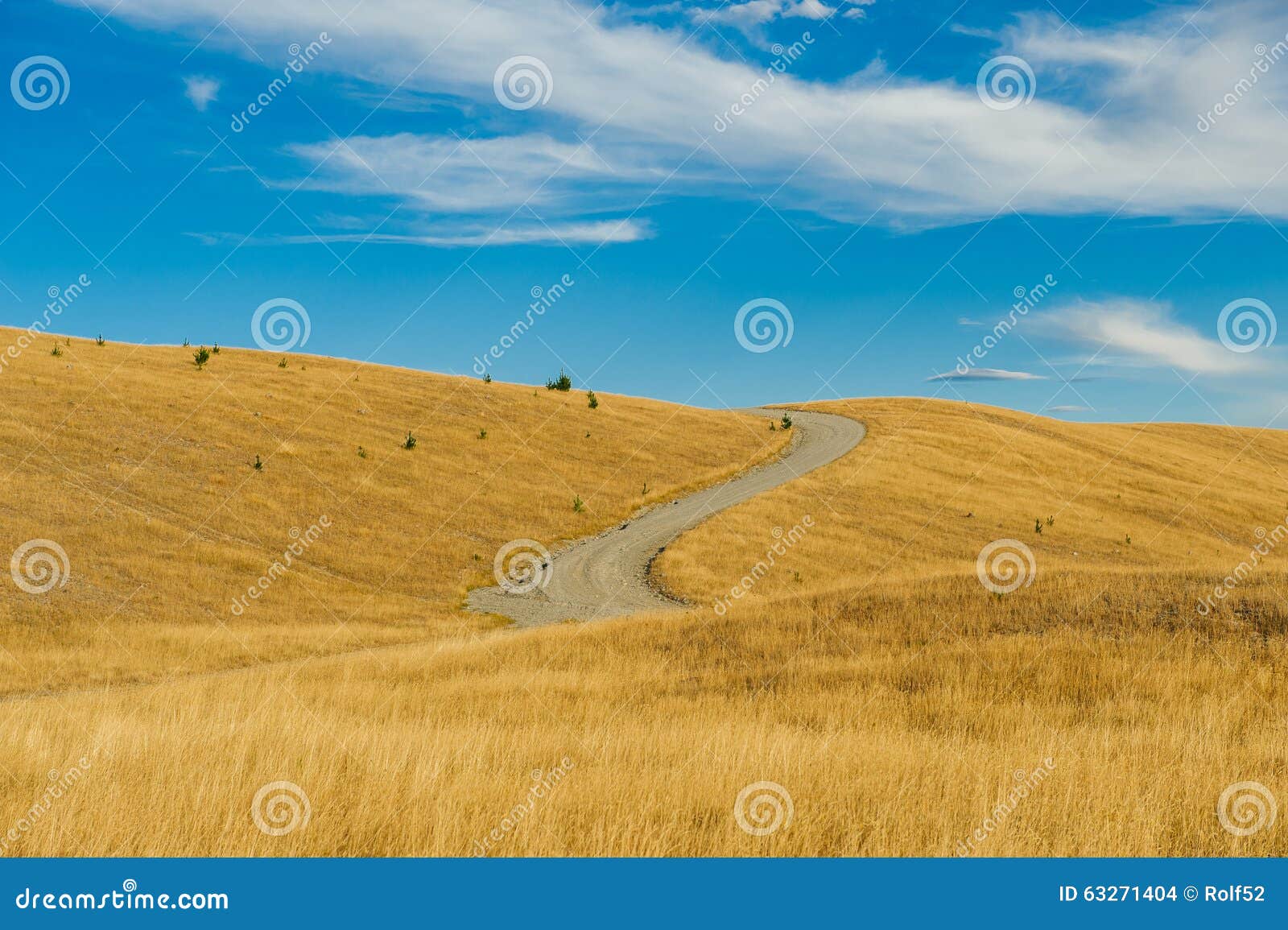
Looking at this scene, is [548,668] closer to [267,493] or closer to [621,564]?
[621,564]

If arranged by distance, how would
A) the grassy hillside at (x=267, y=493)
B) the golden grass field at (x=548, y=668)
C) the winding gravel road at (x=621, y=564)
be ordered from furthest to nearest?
the winding gravel road at (x=621, y=564) < the grassy hillside at (x=267, y=493) < the golden grass field at (x=548, y=668)

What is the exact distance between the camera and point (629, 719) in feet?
33.7

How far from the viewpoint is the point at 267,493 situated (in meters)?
37.7

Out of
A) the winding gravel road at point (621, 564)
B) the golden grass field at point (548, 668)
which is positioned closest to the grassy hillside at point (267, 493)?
the golden grass field at point (548, 668)

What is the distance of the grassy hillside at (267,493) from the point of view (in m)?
23.7

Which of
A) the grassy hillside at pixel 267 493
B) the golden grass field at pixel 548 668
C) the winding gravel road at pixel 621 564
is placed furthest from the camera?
the winding gravel road at pixel 621 564

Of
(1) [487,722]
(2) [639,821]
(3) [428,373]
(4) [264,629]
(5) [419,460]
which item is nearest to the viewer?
(2) [639,821]

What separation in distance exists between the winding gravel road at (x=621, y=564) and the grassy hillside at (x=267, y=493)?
5.09 ft

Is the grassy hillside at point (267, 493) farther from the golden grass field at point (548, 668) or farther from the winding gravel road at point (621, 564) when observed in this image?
the winding gravel road at point (621, 564)

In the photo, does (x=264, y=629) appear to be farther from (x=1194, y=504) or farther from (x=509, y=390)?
(x=1194, y=504)

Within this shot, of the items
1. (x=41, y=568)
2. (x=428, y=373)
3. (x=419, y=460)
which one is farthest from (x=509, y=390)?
(x=41, y=568)

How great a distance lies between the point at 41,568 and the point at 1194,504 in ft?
220

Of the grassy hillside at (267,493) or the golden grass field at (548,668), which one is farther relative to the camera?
the grassy hillside at (267,493)

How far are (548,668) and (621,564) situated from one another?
68.3 ft
